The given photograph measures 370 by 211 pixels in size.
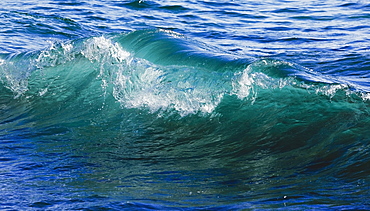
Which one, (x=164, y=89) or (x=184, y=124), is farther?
(x=164, y=89)

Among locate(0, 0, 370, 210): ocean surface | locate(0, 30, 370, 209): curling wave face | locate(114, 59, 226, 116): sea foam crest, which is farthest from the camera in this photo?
locate(114, 59, 226, 116): sea foam crest

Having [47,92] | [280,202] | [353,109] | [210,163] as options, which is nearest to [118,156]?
[210,163]

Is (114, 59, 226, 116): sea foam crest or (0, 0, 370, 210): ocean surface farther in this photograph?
(114, 59, 226, 116): sea foam crest

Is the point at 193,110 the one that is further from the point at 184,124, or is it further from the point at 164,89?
the point at 164,89

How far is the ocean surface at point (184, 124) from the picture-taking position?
4.32 m

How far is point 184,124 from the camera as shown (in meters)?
6.53

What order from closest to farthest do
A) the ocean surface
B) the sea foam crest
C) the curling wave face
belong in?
1. the ocean surface
2. the curling wave face
3. the sea foam crest

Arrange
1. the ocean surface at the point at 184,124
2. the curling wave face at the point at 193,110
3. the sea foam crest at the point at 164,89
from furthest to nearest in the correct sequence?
the sea foam crest at the point at 164,89 → the curling wave face at the point at 193,110 → the ocean surface at the point at 184,124

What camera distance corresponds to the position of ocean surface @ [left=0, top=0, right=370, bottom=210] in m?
4.32

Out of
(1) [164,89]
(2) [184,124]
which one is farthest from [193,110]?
(1) [164,89]

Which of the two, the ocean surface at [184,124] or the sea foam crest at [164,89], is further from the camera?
the sea foam crest at [164,89]

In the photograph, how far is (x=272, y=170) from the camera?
4898 mm

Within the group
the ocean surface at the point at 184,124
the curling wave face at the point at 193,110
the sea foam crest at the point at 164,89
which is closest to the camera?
the ocean surface at the point at 184,124

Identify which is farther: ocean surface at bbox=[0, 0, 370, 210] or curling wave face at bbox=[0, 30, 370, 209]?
curling wave face at bbox=[0, 30, 370, 209]
